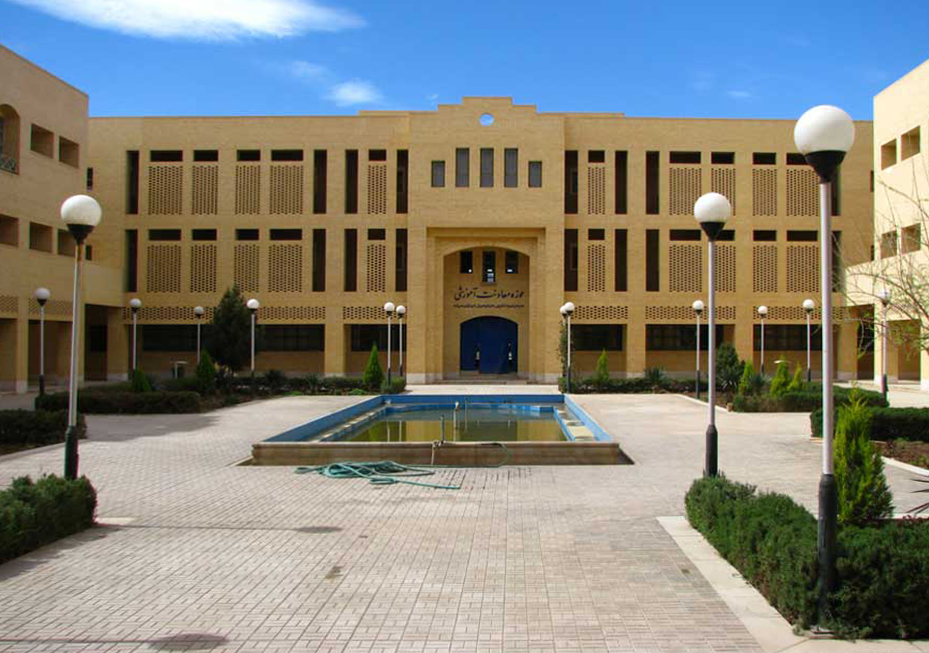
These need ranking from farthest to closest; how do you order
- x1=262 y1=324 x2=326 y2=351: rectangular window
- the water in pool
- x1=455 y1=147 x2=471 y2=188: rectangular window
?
x1=262 y1=324 x2=326 y2=351: rectangular window → x1=455 y1=147 x2=471 y2=188: rectangular window → the water in pool

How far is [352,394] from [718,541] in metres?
22.6

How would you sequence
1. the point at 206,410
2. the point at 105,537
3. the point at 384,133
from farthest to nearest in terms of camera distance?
the point at 384,133 < the point at 206,410 < the point at 105,537

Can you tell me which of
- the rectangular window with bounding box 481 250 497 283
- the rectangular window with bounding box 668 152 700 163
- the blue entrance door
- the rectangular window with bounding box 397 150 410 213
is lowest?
the blue entrance door

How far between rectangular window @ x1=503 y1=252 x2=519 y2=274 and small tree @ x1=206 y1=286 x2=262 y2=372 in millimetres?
14605

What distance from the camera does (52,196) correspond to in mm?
30656

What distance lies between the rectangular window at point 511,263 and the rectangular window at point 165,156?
1653cm

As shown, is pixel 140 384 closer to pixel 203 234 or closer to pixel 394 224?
pixel 203 234

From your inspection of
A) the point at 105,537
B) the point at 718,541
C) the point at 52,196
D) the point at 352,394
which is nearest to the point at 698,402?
the point at 352,394

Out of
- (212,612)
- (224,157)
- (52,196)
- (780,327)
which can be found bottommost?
(212,612)

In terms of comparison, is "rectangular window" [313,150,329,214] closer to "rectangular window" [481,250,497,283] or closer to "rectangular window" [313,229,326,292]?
"rectangular window" [313,229,326,292]

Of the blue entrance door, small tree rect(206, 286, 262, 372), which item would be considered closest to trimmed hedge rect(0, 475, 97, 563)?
small tree rect(206, 286, 262, 372)

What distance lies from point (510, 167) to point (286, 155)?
10.8 meters

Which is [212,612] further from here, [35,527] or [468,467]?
[468,467]

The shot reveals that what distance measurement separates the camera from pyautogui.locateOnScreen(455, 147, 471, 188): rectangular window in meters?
36.9
